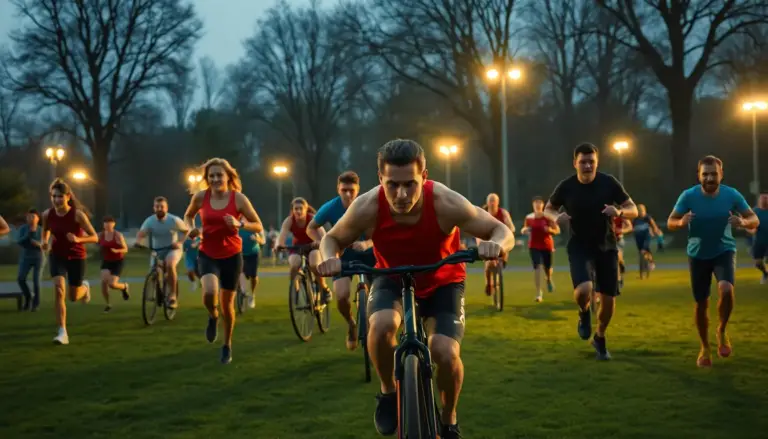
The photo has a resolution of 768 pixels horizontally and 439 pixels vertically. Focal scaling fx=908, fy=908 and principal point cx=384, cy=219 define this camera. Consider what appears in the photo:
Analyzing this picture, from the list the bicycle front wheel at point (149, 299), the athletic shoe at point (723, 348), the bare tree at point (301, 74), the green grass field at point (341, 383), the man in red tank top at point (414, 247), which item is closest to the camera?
the man in red tank top at point (414, 247)

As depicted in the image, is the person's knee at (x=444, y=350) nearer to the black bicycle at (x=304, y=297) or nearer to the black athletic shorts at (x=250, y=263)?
the black bicycle at (x=304, y=297)

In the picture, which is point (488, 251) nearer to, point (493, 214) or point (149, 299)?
point (149, 299)

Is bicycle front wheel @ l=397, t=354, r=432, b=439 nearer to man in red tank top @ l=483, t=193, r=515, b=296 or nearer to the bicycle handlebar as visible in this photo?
the bicycle handlebar

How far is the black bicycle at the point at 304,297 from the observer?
11.6 meters

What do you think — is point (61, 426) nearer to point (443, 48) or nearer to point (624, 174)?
point (443, 48)

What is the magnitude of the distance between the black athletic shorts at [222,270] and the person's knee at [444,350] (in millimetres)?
5373

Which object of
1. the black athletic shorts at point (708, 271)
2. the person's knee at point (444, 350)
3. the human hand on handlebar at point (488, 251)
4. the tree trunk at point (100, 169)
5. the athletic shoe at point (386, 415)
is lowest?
the athletic shoe at point (386, 415)

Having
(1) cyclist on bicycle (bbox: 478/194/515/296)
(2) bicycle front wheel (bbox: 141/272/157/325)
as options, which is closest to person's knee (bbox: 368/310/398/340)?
(2) bicycle front wheel (bbox: 141/272/157/325)

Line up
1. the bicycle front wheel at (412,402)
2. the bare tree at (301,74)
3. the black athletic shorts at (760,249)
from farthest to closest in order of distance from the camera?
the bare tree at (301,74), the black athletic shorts at (760,249), the bicycle front wheel at (412,402)

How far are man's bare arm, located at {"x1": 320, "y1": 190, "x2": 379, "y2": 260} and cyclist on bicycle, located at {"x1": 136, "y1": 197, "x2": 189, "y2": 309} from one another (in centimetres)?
996

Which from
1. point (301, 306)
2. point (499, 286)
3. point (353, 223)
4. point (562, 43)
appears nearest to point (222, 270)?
point (301, 306)

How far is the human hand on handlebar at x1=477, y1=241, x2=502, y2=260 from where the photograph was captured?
4719 millimetres

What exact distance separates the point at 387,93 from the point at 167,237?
37968 mm

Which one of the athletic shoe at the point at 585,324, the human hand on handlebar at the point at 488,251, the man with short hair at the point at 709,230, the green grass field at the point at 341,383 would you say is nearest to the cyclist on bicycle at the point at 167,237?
the green grass field at the point at 341,383
